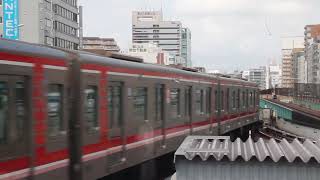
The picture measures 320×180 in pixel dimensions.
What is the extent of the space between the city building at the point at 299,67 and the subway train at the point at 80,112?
13048 cm

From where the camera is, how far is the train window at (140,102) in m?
11.4

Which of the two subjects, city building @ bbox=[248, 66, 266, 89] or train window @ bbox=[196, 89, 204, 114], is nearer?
train window @ bbox=[196, 89, 204, 114]

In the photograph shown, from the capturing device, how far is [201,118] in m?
17.9

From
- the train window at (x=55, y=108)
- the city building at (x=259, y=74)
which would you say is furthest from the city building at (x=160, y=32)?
the train window at (x=55, y=108)

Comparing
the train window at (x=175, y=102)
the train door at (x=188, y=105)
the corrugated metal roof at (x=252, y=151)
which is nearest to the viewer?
the corrugated metal roof at (x=252, y=151)

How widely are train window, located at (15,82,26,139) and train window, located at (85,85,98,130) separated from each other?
6.40ft

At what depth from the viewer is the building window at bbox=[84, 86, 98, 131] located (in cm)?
891

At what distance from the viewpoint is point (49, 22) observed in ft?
258

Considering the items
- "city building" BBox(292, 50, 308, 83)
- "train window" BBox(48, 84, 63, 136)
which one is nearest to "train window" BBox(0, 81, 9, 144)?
"train window" BBox(48, 84, 63, 136)

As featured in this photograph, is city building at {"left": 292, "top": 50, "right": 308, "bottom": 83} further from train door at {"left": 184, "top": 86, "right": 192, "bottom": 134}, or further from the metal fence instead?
train door at {"left": 184, "top": 86, "right": 192, "bottom": 134}

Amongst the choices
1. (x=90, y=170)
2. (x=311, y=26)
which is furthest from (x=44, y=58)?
(x=311, y=26)

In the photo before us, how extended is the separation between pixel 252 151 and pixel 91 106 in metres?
3.52

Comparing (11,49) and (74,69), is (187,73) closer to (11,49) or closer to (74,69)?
(74,69)

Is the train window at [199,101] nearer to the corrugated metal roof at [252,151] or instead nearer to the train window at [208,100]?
the train window at [208,100]
